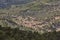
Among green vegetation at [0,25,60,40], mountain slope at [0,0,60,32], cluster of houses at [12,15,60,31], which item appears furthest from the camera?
cluster of houses at [12,15,60,31]

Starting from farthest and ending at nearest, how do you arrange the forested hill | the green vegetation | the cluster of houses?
the forested hill, the cluster of houses, the green vegetation

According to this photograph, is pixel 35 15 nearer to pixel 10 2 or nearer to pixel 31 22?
pixel 31 22

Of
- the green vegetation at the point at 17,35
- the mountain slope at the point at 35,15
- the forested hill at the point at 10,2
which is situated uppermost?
the green vegetation at the point at 17,35

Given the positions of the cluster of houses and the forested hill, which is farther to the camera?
the forested hill

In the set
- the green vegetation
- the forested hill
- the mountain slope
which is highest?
the green vegetation

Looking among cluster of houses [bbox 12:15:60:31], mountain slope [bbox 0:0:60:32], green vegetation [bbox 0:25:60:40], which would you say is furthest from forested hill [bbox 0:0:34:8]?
green vegetation [bbox 0:25:60:40]

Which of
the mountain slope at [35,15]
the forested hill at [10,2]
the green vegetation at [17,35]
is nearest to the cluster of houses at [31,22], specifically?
the mountain slope at [35,15]

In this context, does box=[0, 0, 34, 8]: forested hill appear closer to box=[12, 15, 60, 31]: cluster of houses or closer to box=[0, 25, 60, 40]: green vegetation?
box=[12, 15, 60, 31]: cluster of houses

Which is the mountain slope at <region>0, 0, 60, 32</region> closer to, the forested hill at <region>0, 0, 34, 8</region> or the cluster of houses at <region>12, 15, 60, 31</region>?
the cluster of houses at <region>12, 15, 60, 31</region>

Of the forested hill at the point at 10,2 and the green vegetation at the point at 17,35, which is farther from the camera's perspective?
the forested hill at the point at 10,2

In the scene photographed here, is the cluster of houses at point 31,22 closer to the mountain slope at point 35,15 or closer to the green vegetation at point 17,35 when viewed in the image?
the mountain slope at point 35,15

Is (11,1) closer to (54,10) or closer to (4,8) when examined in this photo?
(4,8)

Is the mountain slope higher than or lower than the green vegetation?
lower
